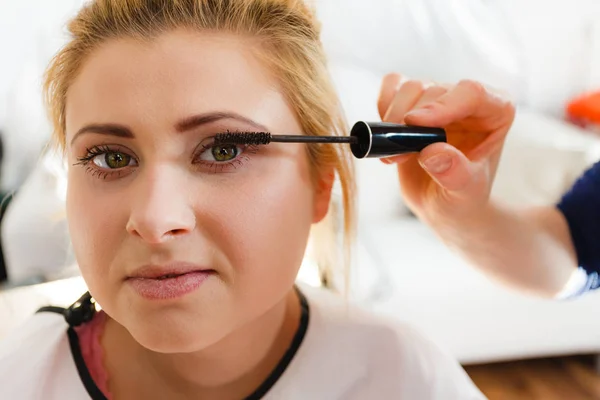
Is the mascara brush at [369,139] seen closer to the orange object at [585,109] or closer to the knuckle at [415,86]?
the knuckle at [415,86]

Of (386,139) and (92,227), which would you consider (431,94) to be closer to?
(386,139)

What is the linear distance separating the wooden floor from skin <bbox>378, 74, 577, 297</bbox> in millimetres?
836

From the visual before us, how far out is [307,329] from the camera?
67 cm

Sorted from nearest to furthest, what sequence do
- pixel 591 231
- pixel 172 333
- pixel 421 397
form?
pixel 172 333 → pixel 421 397 → pixel 591 231

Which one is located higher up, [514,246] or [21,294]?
[514,246]

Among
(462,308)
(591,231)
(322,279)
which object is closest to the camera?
(591,231)

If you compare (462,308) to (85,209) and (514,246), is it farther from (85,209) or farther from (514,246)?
(85,209)

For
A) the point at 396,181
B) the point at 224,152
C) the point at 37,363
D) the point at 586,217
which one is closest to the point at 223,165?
the point at 224,152

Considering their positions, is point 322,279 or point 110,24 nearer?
point 110,24

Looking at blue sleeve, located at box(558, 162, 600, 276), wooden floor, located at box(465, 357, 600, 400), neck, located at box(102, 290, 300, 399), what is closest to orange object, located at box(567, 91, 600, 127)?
wooden floor, located at box(465, 357, 600, 400)

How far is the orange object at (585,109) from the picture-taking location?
5.98 feet

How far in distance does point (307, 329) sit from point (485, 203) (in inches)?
10.5

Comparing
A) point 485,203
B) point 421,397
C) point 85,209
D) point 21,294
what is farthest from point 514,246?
point 21,294

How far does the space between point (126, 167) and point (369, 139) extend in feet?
0.77
